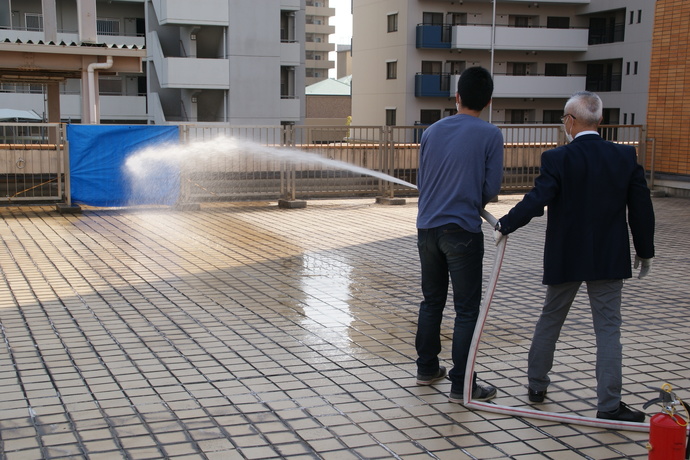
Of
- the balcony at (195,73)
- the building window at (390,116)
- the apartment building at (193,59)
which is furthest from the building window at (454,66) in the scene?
the balcony at (195,73)

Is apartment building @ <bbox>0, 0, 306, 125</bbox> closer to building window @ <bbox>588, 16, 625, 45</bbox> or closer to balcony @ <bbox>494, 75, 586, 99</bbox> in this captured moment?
balcony @ <bbox>494, 75, 586, 99</bbox>

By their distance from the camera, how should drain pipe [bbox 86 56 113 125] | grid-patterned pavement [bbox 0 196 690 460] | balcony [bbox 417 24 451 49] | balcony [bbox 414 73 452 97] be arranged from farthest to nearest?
balcony [bbox 414 73 452 97] < balcony [bbox 417 24 451 49] < drain pipe [bbox 86 56 113 125] < grid-patterned pavement [bbox 0 196 690 460]

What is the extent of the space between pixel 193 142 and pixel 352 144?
3.38 m

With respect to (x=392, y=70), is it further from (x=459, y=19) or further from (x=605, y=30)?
(x=605, y=30)

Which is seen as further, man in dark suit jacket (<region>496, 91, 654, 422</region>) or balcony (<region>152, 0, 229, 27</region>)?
balcony (<region>152, 0, 229, 27</region>)

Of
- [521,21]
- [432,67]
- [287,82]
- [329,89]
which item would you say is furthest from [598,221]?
[329,89]


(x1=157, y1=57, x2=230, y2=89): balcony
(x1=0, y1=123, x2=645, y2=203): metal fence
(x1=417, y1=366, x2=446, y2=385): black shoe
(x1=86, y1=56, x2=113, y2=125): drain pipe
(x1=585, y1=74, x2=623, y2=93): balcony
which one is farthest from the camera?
(x1=585, y1=74, x2=623, y2=93): balcony

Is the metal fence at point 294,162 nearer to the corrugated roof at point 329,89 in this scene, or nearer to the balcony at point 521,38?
the balcony at point 521,38

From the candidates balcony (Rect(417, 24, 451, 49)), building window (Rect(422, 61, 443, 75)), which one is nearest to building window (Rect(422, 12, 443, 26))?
balcony (Rect(417, 24, 451, 49))

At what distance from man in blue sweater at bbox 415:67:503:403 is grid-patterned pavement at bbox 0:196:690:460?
1.68 feet

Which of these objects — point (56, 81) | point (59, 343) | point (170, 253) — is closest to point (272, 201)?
point (170, 253)

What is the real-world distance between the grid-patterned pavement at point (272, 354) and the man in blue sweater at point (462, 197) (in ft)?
1.68

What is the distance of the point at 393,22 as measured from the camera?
1811 inches

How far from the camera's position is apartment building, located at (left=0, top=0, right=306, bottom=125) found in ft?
128
